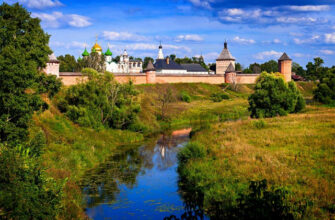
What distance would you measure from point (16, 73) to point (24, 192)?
312 inches

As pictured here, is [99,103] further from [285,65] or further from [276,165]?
[285,65]

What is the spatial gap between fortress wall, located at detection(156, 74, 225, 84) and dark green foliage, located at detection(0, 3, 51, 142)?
39.4 meters

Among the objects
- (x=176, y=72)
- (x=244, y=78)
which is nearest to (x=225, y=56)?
(x=244, y=78)

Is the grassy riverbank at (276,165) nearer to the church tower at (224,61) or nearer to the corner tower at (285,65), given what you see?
the corner tower at (285,65)

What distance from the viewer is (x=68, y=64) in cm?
7200

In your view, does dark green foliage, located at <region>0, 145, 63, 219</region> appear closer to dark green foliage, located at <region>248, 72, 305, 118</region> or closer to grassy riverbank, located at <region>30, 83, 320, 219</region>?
grassy riverbank, located at <region>30, 83, 320, 219</region>

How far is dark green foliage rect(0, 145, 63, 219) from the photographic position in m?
8.47

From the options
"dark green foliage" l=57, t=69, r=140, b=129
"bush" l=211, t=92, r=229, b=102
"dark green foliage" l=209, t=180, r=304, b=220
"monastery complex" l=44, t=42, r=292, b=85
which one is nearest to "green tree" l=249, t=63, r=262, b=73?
"monastery complex" l=44, t=42, r=292, b=85

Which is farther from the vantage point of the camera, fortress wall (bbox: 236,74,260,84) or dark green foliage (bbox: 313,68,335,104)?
fortress wall (bbox: 236,74,260,84)

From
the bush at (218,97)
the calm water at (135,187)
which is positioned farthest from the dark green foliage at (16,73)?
the bush at (218,97)

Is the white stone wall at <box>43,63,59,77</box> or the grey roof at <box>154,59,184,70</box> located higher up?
the grey roof at <box>154,59,184,70</box>

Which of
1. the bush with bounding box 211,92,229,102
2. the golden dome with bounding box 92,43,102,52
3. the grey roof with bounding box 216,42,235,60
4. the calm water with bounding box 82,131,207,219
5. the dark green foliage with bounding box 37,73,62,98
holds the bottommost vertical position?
the calm water with bounding box 82,131,207,219

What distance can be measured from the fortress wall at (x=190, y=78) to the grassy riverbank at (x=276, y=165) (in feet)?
124

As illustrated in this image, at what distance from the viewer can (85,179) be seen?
15742mm
